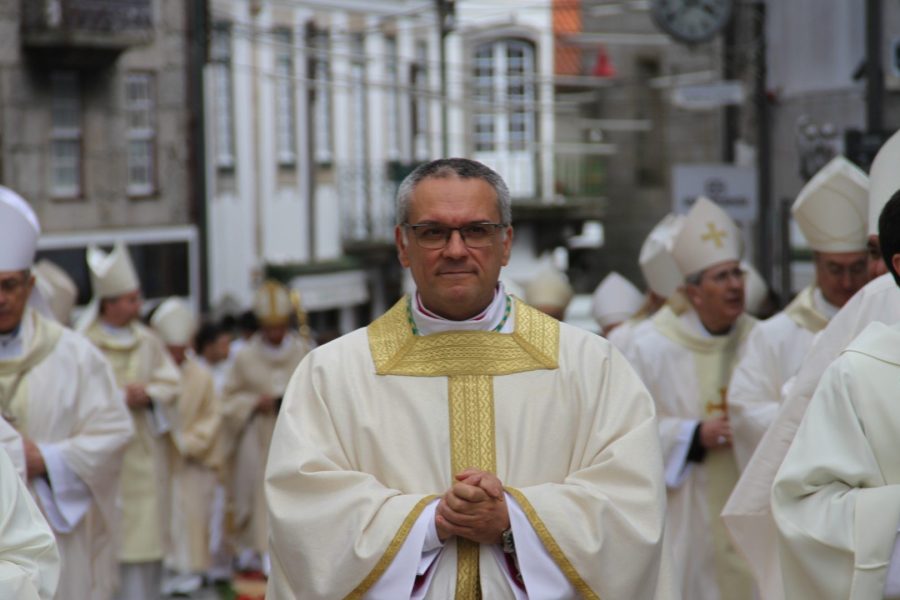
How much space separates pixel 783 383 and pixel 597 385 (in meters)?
2.99

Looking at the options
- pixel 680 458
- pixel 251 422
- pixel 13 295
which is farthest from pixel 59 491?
pixel 251 422

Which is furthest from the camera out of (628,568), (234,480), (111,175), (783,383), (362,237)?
(362,237)

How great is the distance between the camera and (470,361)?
4.80 meters

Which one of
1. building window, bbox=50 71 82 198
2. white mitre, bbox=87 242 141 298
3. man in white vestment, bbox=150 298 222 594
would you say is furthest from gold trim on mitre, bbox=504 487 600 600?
building window, bbox=50 71 82 198

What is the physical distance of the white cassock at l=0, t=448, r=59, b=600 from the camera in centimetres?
434

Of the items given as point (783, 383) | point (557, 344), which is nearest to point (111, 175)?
point (783, 383)

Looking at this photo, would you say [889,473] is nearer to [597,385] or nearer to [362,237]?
[597,385]

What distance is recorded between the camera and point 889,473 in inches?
169

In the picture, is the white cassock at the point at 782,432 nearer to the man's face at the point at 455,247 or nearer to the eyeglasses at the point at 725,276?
the man's face at the point at 455,247

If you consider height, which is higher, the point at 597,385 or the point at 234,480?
the point at 597,385

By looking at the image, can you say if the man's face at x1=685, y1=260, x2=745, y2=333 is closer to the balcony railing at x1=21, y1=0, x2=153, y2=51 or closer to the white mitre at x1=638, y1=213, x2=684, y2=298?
the white mitre at x1=638, y1=213, x2=684, y2=298

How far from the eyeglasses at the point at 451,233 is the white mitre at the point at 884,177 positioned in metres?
1.78

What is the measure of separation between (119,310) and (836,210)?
5.17 meters

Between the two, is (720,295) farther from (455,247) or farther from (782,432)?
(455,247)
